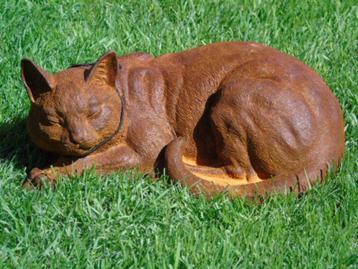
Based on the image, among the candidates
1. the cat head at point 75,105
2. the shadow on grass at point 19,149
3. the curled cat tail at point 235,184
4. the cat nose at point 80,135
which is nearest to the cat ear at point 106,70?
the cat head at point 75,105

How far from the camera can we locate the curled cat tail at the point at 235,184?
5082mm

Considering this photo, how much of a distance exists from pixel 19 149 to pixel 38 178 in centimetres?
57

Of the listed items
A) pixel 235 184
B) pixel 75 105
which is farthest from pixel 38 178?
pixel 235 184

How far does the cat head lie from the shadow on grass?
41 centimetres

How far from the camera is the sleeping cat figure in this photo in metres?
5.07

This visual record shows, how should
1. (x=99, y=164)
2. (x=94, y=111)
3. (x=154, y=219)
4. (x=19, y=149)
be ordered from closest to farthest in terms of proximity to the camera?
(x=154, y=219), (x=94, y=111), (x=99, y=164), (x=19, y=149)

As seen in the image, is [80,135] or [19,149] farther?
[19,149]

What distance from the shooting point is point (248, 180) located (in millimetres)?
5191

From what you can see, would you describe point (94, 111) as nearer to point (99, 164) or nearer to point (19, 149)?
point (99, 164)

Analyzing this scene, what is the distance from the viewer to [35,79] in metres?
5.11

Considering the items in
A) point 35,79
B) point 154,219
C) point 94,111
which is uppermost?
point 35,79

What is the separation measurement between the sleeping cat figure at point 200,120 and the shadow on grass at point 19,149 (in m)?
0.30

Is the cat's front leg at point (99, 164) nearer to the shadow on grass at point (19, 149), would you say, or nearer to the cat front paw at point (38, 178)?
the cat front paw at point (38, 178)

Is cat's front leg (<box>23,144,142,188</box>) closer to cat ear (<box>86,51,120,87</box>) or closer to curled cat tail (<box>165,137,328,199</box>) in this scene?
curled cat tail (<box>165,137,328,199</box>)
